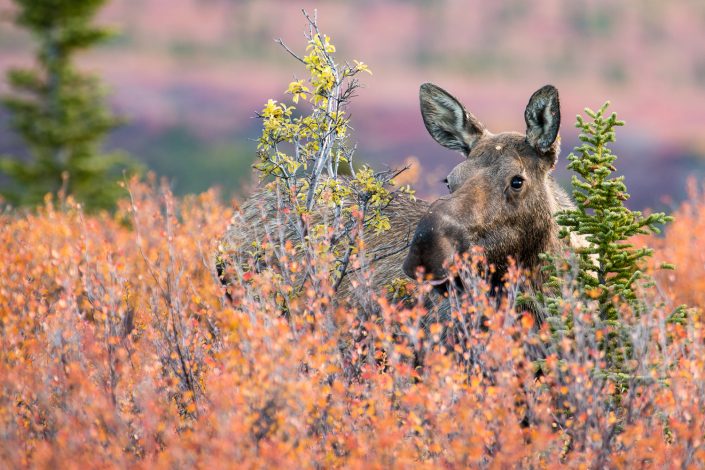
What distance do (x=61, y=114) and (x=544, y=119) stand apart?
1579 cm

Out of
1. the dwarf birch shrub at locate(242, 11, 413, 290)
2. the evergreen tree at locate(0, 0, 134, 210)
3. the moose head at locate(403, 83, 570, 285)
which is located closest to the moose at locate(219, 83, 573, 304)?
the moose head at locate(403, 83, 570, 285)

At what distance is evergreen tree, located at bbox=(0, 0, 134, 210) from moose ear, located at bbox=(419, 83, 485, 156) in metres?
13.5

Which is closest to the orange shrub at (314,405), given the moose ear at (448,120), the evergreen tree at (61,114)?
the moose ear at (448,120)

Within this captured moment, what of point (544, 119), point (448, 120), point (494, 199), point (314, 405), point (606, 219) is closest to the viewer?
point (314, 405)

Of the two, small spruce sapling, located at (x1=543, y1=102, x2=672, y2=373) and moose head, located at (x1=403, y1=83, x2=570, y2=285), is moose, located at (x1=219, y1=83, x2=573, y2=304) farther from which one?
small spruce sapling, located at (x1=543, y1=102, x2=672, y2=373)

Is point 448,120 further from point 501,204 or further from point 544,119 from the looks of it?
point 501,204

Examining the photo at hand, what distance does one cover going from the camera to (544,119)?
6.98m

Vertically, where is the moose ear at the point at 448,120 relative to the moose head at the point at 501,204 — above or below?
above

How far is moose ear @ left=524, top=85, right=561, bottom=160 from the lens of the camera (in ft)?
22.4

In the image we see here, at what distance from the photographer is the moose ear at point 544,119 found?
22.4ft

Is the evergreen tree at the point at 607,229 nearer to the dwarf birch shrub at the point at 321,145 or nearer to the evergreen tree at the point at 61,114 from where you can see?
the dwarf birch shrub at the point at 321,145

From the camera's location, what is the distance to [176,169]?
40844mm

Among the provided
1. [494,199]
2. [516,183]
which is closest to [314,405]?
[494,199]

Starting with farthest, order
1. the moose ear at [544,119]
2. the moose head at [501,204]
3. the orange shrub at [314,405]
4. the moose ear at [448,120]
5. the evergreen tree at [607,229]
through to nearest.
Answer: the moose ear at [448,120]
the moose ear at [544,119]
the moose head at [501,204]
the evergreen tree at [607,229]
the orange shrub at [314,405]
